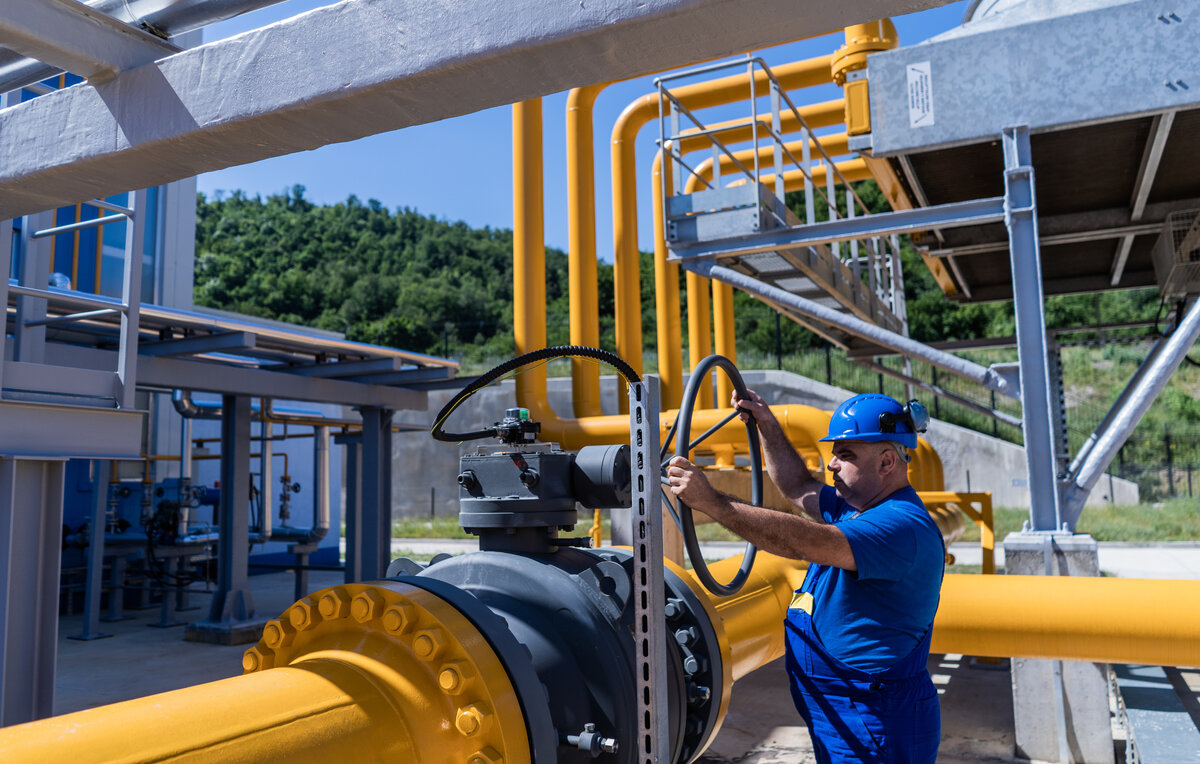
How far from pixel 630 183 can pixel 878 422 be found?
7.89m

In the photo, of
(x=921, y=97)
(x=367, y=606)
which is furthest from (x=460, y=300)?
(x=367, y=606)

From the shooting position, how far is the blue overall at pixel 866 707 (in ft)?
7.17

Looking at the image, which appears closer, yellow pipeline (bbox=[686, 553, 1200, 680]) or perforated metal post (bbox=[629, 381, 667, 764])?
perforated metal post (bbox=[629, 381, 667, 764])

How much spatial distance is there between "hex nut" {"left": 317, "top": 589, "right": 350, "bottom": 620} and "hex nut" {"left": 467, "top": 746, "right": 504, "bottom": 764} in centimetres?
36

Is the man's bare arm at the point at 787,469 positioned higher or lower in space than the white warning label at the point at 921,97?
lower

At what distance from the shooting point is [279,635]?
5.67ft

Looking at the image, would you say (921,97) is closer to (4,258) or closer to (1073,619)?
(1073,619)

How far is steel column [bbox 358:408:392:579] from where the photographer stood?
941cm

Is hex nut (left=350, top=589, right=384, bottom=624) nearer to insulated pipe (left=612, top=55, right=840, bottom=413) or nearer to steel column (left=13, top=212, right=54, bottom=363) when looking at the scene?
steel column (left=13, top=212, right=54, bottom=363)

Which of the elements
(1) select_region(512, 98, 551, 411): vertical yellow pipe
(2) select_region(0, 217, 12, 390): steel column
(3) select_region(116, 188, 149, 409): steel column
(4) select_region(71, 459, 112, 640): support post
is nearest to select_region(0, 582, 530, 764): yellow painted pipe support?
(2) select_region(0, 217, 12, 390): steel column

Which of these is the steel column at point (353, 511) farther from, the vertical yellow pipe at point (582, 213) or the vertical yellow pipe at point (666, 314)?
the vertical yellow pipe at point (666, 314)

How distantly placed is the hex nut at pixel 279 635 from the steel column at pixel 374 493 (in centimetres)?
758

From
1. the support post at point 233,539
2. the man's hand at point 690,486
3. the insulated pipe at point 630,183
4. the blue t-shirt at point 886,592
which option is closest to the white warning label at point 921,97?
the blue t-shirt at point 886,592

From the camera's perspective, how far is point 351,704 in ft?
4.82
